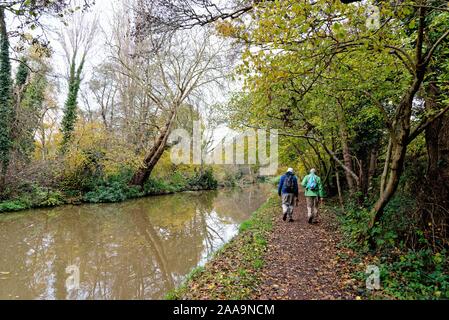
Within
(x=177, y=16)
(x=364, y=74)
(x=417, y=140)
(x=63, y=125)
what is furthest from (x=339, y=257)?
(x=63, y=125)

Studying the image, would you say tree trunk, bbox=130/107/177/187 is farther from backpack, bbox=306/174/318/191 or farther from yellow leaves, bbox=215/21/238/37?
yellow leaves, bbox=215/21/238/37

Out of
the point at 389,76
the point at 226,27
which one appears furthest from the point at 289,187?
the point at 226,27

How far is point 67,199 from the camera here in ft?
51.2

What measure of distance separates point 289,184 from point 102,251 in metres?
6.47

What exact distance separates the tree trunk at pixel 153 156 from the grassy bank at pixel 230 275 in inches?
532

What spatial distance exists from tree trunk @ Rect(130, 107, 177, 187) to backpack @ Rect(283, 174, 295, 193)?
1249 cm

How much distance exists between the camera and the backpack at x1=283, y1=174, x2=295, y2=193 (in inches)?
349

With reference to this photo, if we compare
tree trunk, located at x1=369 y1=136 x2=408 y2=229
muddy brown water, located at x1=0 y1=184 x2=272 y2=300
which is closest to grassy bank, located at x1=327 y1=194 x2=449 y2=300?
tree trunk, located at x1=369 y1=136 x2=408 y2=229

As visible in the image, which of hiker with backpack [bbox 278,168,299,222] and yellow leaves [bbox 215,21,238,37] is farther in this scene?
hiker with backpack [bbox 278,168,299,222]

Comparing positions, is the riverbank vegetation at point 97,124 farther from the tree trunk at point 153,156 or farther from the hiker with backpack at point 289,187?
the hiker with backpack at point 289,187

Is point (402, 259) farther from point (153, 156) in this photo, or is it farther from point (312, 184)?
point (153, 156)

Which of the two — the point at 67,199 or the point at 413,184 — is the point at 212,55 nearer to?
the point at 67,199

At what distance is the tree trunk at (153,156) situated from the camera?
19.3 metres

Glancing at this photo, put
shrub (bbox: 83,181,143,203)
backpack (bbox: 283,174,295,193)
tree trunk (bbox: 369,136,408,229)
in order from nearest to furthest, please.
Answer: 1. tree trunk (bbox: 369,136,408,229)
2. backpack (bbox: 283,174,295,193)
3. shrub (bbox: 83,181,143,203)
